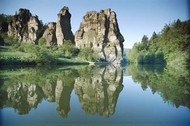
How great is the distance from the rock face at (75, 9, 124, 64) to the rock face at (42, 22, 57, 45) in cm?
893

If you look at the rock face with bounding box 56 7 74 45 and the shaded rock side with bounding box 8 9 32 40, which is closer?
the shaded rock side with bounding box 8 9 32 40

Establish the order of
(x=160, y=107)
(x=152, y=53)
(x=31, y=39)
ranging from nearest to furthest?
(x=160, y=107)
(x=152, y=53)
(x=31, y=39)

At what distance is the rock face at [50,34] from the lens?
5827 centimetres

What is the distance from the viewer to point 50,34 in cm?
5862

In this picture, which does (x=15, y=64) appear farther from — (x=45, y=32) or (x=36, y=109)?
(x=45, y=32)

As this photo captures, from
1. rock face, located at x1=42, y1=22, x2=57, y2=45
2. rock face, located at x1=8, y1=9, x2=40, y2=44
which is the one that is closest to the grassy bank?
rock face, located at x1=42, y1=22, x2=57, y2=45

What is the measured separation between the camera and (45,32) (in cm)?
5912

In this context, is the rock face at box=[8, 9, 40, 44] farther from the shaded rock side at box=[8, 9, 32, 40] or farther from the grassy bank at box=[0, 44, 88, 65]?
the grassy bank at box=[0, 44, 88, 65]

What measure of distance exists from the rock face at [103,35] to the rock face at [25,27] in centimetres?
1520

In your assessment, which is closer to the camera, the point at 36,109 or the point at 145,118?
the point at 145,118

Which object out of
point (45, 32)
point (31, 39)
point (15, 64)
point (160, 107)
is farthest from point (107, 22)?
point (160, 107)

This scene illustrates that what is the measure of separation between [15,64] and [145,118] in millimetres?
21535

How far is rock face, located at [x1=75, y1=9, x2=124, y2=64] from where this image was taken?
6172cm

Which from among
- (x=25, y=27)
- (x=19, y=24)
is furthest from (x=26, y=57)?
(x=25, y=27)
